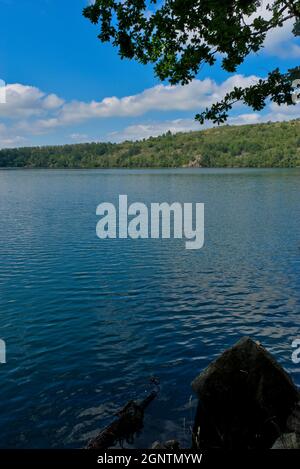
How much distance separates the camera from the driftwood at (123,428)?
47.5 ft

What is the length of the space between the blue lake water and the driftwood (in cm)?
44

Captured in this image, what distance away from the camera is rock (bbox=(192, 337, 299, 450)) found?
46.6 feet

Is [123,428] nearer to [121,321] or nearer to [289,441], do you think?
[289,441]

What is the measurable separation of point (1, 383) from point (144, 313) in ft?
37.3

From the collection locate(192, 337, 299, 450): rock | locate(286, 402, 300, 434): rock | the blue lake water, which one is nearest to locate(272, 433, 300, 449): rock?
locate(286, 402, 300, 434): rock

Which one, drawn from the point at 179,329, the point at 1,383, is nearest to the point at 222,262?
the point at 179,329

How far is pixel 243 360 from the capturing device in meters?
14.8

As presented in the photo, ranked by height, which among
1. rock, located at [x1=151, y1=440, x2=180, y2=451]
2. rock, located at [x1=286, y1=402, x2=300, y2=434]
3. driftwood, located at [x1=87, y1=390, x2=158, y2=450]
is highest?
rock, located at [x1=286, y1=402, x2=300, y2=434]

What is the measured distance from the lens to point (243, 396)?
14789mm

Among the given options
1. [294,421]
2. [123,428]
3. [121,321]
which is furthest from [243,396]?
[121,321]

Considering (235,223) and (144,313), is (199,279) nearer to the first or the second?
(144,313)

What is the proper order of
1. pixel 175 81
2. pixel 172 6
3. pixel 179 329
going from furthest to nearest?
pixel 179 329
pixel 175 81
pixel 172 6

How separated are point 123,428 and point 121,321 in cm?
1161

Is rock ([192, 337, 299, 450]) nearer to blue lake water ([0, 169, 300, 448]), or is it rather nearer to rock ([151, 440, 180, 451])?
rock ([151, 440, 180, 451])
